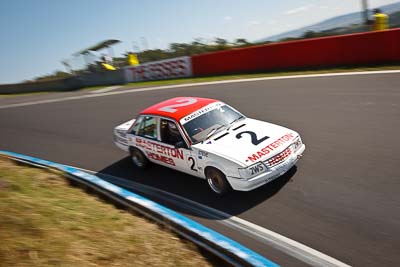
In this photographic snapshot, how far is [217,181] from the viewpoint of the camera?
6.53 meters

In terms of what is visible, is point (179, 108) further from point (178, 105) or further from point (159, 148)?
point (159, 148)

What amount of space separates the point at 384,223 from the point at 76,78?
83.7ft

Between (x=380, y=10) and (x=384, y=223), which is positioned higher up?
(x=380, y=10)

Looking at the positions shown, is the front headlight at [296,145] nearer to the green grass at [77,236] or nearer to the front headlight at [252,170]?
the front headlight at [252,170]

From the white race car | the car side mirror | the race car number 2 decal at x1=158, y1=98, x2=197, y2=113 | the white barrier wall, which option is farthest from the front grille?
the white barrier wall

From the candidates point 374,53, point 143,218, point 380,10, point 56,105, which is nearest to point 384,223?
point 143,218

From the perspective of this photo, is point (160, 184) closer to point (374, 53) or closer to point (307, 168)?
point (307, 168)

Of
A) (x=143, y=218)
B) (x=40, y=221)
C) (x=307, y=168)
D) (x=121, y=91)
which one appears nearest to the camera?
(x=40, y=221)

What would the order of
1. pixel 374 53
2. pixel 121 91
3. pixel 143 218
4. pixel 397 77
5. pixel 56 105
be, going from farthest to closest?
pixel 121 91 → pixel 56 105 → pixel 374 53 → pixel 397 77 → pixel 143 218

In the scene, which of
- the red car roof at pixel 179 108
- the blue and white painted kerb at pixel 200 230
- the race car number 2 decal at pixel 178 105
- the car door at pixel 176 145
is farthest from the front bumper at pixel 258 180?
the race car number 2 decal at pixel 178 105

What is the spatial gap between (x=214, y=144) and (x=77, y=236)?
3001mm

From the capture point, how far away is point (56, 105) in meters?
19.4

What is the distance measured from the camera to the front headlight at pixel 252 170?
592 cm

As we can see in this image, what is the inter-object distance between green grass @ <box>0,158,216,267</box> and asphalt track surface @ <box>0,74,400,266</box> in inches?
48.0
